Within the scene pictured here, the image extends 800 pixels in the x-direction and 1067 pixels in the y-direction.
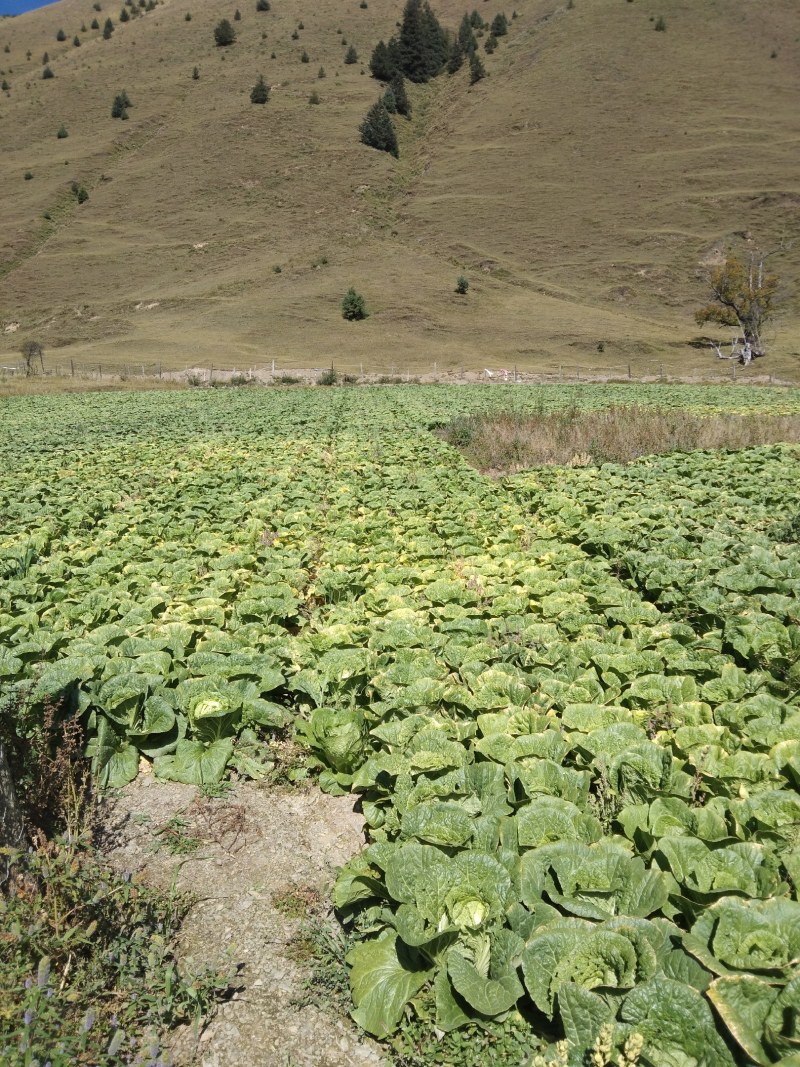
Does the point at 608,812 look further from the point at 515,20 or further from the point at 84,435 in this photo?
the point at 515,20

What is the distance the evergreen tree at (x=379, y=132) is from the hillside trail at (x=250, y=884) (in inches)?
4267

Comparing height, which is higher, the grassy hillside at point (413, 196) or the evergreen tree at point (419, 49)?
the evergreen tree at point (419, 49)

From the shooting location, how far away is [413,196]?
283 feet

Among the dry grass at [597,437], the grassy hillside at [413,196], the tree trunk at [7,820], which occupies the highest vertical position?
the grassy hillside at [413,196]

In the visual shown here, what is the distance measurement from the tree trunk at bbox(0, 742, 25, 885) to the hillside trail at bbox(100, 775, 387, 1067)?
55cm

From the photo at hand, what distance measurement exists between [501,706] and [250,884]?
5.54 ft

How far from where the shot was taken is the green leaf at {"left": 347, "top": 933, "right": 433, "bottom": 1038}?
240 cm

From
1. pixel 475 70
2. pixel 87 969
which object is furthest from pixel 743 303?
pixel 475 70

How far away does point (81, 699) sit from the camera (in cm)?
406

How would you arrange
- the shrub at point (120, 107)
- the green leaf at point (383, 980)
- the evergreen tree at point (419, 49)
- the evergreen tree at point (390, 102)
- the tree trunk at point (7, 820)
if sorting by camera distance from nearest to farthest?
the green leaf at point (383, 980) → the tree trunk at point (7, 820) → the shrub at point (120, 107) → the evergreen tree at point (390, 102) → the evergreen tree at point (419, 49)

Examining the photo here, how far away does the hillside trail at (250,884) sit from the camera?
245cm

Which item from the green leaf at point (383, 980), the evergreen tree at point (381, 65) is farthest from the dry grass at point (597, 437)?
the evergreen tree at point (381, 65)

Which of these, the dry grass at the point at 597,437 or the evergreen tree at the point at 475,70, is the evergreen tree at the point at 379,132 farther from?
the dry grass at the point at 597,437

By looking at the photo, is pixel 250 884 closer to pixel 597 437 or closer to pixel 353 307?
pixel 597 437
